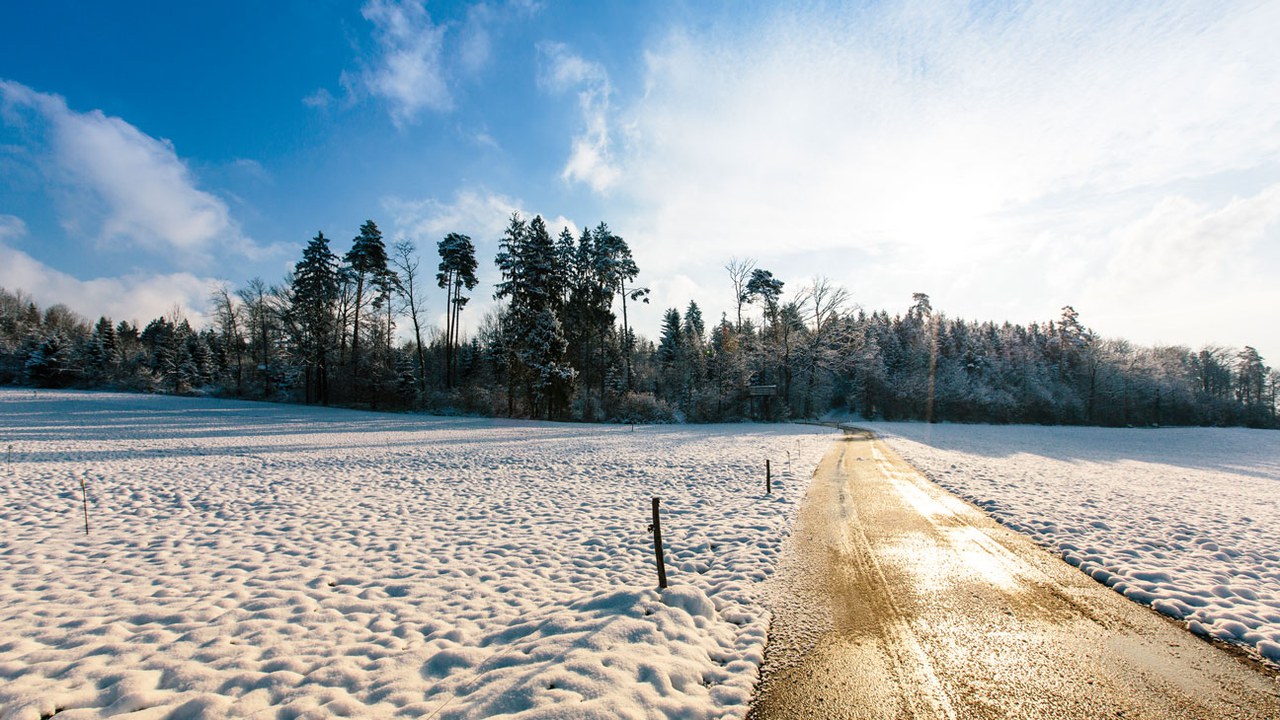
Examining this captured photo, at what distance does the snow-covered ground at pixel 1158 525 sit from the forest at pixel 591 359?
28720 millimetres

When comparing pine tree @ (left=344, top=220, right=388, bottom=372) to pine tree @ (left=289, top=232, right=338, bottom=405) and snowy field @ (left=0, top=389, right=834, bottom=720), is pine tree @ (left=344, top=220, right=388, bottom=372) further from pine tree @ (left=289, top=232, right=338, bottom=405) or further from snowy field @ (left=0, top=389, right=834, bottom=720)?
snowy field @ (left=0, top=389, right=834, bottom=720)

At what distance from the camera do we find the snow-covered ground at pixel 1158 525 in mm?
5699

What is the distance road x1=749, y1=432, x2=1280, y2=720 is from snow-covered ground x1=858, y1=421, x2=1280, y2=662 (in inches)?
21.9

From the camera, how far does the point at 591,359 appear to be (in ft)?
160

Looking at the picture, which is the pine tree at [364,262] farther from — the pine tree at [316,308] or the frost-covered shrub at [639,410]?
the frost-covered shrub at [639,410]

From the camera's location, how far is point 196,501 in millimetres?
11195

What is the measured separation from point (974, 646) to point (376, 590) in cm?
743

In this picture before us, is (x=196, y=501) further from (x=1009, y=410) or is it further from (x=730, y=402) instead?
(x=1009, y=410)

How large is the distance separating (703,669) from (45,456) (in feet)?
83.1

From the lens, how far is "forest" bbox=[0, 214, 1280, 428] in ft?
135

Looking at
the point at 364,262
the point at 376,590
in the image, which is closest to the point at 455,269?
the point at 364,262

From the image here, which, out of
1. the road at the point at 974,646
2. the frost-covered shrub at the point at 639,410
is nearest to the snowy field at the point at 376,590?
the road at the point at 974,646

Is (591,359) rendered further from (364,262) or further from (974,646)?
(974,646)

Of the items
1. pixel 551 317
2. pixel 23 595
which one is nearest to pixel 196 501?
pixel 23 595
